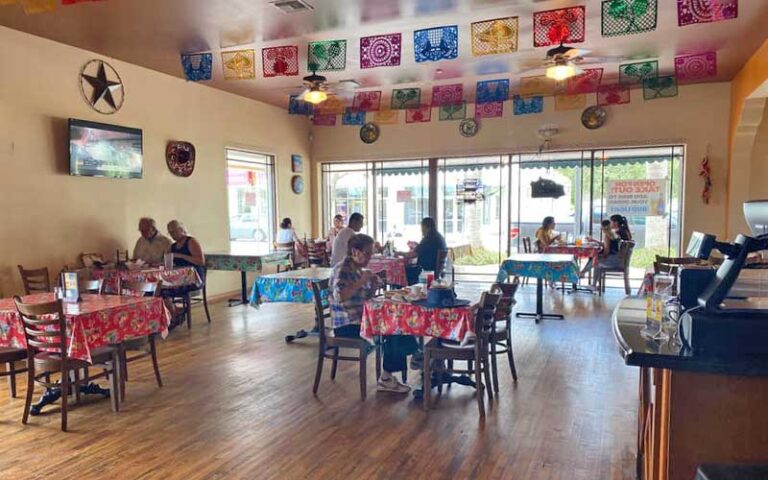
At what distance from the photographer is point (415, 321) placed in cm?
379

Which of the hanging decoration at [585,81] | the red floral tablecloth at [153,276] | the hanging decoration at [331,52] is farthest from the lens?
the hanging decoration at [585,81]

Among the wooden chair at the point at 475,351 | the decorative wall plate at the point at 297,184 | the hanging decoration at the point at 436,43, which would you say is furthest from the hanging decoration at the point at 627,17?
the decorative wall plate at the point at 297,184

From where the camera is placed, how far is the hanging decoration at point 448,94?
27.2 ft

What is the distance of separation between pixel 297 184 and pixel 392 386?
6882 millimetres

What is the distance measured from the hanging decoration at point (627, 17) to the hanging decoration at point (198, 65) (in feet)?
14.1

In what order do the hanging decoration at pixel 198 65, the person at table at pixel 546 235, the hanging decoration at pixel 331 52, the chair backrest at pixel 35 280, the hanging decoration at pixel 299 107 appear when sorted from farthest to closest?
the person at table at pixel 546 235 < the hanging decoration at pixel 299 107 < the hanging decoration at pixel 198 65 < the hanging decoration at pixel 331 52 < the chair backrest at pixel 35 280

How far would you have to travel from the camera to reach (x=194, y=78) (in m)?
6.44

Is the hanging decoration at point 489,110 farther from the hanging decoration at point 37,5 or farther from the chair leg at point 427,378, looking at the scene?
the hanging decoration at point 37,5

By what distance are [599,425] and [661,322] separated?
1666mm

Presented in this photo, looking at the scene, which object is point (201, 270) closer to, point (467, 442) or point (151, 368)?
point (151, 368)

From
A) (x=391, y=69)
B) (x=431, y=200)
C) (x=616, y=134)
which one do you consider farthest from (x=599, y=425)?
(x=431, y=200)

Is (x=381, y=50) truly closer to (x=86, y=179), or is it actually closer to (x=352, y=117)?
(x=352, y=117)

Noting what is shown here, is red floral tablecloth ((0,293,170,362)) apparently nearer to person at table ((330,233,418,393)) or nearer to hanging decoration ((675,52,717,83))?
person at table ((330,233,418,393))

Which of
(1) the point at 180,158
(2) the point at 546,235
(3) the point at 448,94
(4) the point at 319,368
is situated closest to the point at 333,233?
(1) the point at 180,158
